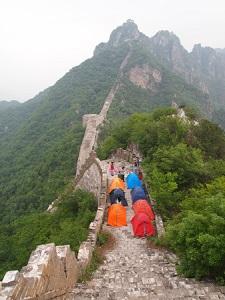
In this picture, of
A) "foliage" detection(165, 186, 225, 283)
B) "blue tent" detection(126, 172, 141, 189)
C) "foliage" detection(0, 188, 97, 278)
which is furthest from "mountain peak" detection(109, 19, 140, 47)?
"foliage" detection(165, 186, 225, 283)

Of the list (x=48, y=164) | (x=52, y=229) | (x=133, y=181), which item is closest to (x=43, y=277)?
(x=52, y=229)

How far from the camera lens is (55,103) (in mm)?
78562

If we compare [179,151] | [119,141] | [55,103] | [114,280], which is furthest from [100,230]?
[55,103]

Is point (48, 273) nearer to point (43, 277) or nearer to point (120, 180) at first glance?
point (43, 277)

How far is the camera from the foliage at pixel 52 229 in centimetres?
1673

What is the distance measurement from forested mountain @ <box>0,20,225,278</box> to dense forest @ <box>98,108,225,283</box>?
8.90m

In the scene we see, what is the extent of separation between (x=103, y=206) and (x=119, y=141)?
14477 millimetres

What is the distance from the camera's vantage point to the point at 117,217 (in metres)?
16.0

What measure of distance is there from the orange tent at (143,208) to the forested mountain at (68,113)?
27.2 ft

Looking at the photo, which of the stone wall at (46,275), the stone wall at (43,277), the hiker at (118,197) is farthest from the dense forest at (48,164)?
the stone wall at (43,277)

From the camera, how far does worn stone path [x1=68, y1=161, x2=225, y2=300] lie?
395 inches

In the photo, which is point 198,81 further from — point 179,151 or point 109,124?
point 179,151

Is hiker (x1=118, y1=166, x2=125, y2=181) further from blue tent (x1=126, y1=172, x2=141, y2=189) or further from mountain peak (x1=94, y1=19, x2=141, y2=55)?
mountain peak (x1=94, y1=19, x2=141, y2=55)

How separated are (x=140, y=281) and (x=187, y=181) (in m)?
8.32
